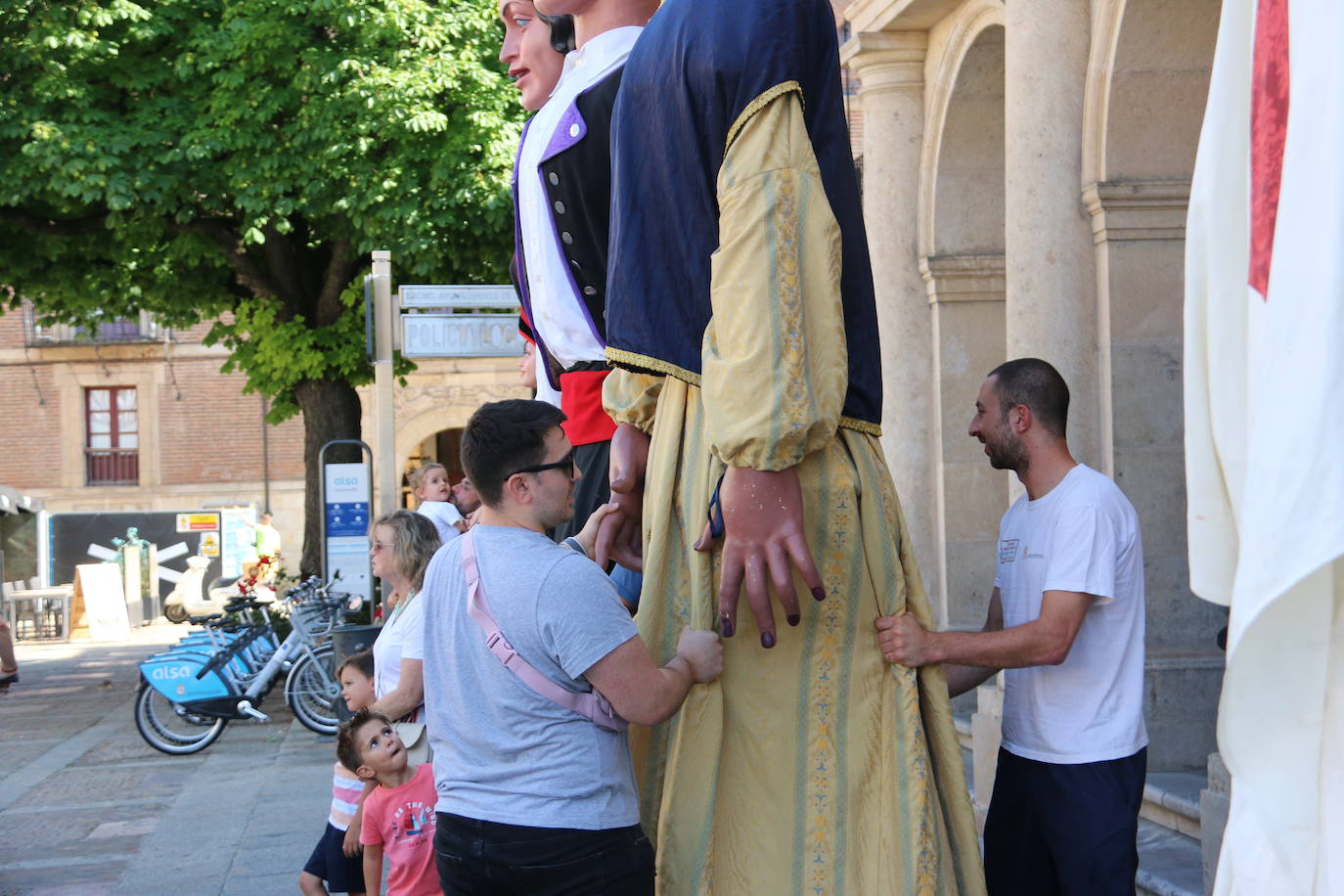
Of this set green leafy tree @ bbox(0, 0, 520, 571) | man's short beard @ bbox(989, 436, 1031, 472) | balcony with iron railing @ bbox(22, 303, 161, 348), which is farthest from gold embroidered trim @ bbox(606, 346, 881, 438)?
balcony with iron railing @ bbox(22, 303, 161, 348)

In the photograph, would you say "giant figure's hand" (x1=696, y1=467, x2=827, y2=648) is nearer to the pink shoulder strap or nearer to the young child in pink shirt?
the pink shoulder strap

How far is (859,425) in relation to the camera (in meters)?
2.51

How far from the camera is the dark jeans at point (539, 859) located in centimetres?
262

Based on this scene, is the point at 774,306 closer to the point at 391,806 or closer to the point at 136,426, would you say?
the point at 391,806

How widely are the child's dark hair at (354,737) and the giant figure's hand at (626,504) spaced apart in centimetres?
237

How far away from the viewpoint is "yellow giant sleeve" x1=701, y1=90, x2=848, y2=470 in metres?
2.24

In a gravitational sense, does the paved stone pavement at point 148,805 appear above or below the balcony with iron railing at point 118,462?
below

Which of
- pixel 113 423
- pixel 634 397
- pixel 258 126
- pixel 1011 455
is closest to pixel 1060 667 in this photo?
pixel 1011 455

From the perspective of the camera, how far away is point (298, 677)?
40.5 feet

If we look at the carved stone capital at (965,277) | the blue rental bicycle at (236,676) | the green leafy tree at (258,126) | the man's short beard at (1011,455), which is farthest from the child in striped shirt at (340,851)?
the green leafy tree at (258,126)

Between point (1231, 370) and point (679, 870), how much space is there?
128 centimetres

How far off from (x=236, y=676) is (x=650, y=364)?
1061 cm

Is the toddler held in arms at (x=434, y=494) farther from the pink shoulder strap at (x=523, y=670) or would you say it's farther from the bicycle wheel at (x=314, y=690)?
the pink shoulder strap at (x=523, y=670)

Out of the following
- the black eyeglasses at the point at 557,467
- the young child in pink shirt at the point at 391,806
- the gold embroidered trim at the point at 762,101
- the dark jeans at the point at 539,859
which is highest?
the gold embroidered trim at the point at 762,101
